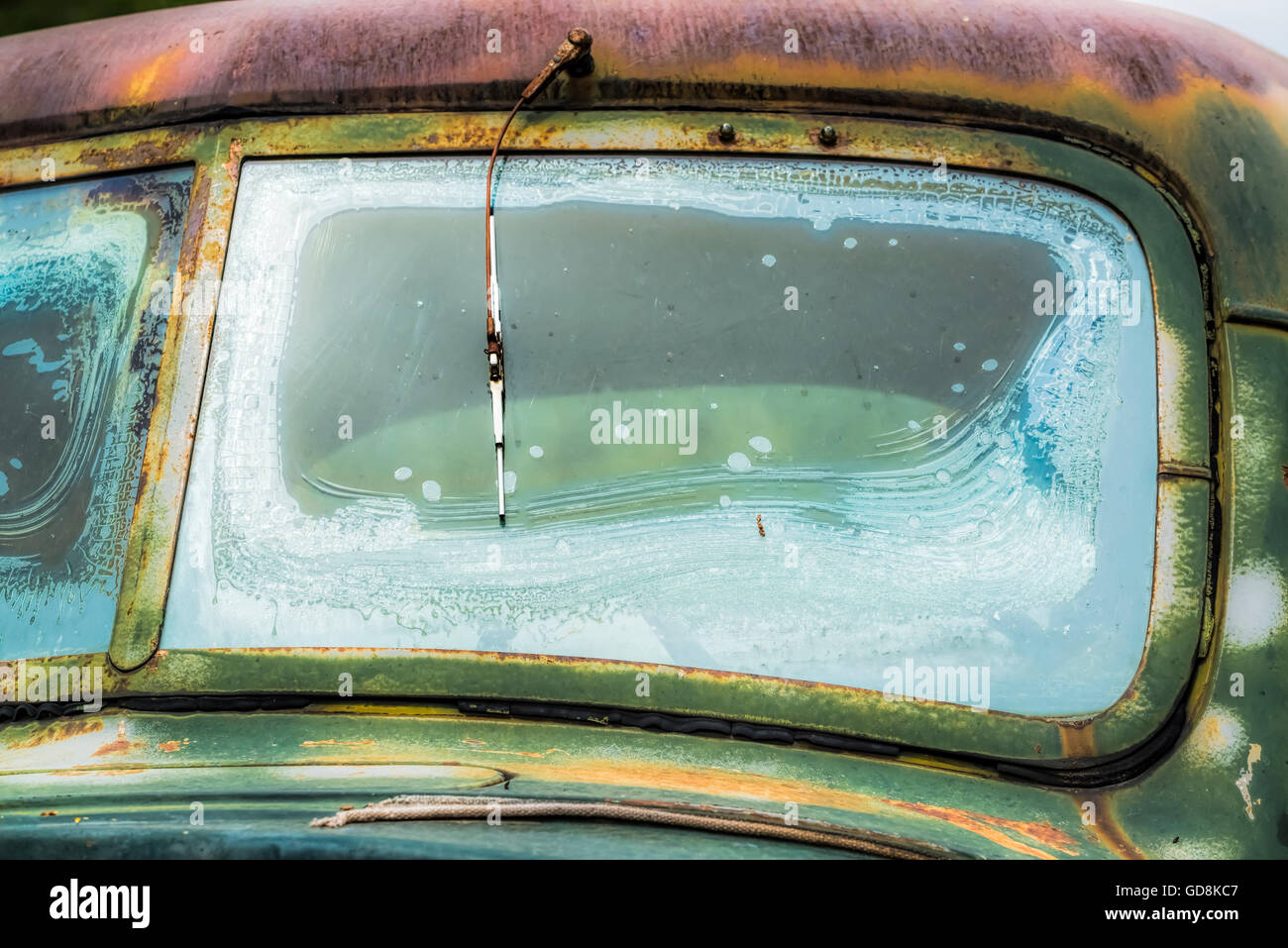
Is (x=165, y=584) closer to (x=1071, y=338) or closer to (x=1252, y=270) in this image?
(x=1071, y=338)

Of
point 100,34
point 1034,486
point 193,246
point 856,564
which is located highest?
point 100,34

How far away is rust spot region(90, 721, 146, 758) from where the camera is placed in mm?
1556

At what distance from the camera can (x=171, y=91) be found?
206 centimetres

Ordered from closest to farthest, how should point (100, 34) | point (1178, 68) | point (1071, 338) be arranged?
point (1071, 338) → point (1178, 68) → point (100, 34)

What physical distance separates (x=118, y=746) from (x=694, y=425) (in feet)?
3.04

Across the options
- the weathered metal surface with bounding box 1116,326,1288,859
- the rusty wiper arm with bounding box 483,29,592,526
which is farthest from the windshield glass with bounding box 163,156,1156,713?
the weathered metal surface with bounding box 1116,326,1288,859

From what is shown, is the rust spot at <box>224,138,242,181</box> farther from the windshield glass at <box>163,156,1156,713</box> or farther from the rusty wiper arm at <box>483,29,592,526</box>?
the rusty wiper arm at <box>483,29,592,526</box>

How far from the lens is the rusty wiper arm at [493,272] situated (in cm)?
171

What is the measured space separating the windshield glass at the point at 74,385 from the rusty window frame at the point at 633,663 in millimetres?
44

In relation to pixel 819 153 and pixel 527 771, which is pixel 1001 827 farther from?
pixel 819 153

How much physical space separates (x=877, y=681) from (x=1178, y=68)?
1.25 metres

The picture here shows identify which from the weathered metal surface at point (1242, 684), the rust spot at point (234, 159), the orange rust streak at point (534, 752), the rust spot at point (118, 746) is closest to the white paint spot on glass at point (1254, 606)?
the weathered metal surface at point (1242, 684)

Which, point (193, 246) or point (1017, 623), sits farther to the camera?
point (193, 246)

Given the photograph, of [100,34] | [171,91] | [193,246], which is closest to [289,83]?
[171,91]
